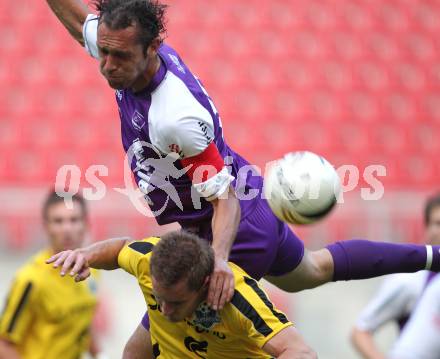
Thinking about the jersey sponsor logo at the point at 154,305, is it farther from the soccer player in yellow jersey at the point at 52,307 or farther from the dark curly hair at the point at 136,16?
the soccer player in yellow jersey at the point at 52,307

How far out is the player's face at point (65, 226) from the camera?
6656 mm

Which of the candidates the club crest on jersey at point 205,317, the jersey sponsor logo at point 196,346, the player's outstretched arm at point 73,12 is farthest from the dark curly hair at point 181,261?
the player's outstretched arm at point 73,12

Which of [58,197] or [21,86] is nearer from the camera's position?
[58,197]

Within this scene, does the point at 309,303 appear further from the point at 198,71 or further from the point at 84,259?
the point at 84,259

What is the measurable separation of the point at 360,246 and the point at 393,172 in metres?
6.19

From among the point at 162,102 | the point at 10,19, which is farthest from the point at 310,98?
the point at 162,102

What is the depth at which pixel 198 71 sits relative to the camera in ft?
38.6

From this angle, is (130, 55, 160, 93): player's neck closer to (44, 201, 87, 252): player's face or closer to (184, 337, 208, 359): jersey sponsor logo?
(184, 337, 208, 359): jersey sponsor logo

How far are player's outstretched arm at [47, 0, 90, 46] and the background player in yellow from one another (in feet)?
4.24

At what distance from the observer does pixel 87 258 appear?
4.59m

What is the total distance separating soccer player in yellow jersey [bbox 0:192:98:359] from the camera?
6.10 meters

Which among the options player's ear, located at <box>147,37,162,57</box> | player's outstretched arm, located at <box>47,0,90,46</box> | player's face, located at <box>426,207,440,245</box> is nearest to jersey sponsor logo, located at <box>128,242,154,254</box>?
player's ear, located at <box>147,37,162,57</box>

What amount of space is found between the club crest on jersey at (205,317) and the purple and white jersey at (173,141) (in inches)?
24.1

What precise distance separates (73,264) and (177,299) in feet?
2.02
